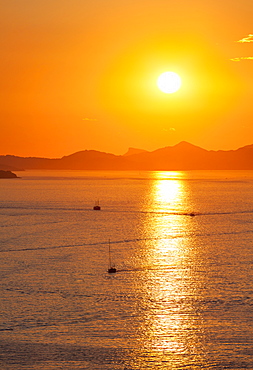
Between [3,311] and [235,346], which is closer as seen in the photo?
[235,346]

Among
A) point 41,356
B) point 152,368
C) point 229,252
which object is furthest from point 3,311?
point 229,252

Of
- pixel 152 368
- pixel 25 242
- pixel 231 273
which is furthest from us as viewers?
pixel 25 242

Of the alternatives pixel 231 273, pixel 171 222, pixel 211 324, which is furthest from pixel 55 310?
pixel 171 222

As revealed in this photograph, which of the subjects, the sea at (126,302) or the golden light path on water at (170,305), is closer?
the sea at (126,302)

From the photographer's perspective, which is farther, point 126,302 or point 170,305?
point 126,302

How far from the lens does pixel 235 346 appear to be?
24922 mm

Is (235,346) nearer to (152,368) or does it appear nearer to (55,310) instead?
(152,368)

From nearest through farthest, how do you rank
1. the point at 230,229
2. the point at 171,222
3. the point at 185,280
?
1. the point at 185,280
2. the point at 230,229
3. the point at 171,222

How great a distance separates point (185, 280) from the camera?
40.2 m

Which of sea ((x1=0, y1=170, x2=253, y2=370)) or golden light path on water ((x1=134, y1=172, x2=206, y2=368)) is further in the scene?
golden light path on water ((x1=134, y1=172, x2=206, y2=368))

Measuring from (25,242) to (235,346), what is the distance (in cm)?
4112

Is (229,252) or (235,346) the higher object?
(229,252)

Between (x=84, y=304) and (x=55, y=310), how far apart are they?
2.21 meters

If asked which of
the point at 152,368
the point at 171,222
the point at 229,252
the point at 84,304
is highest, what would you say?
the point at 171,222
